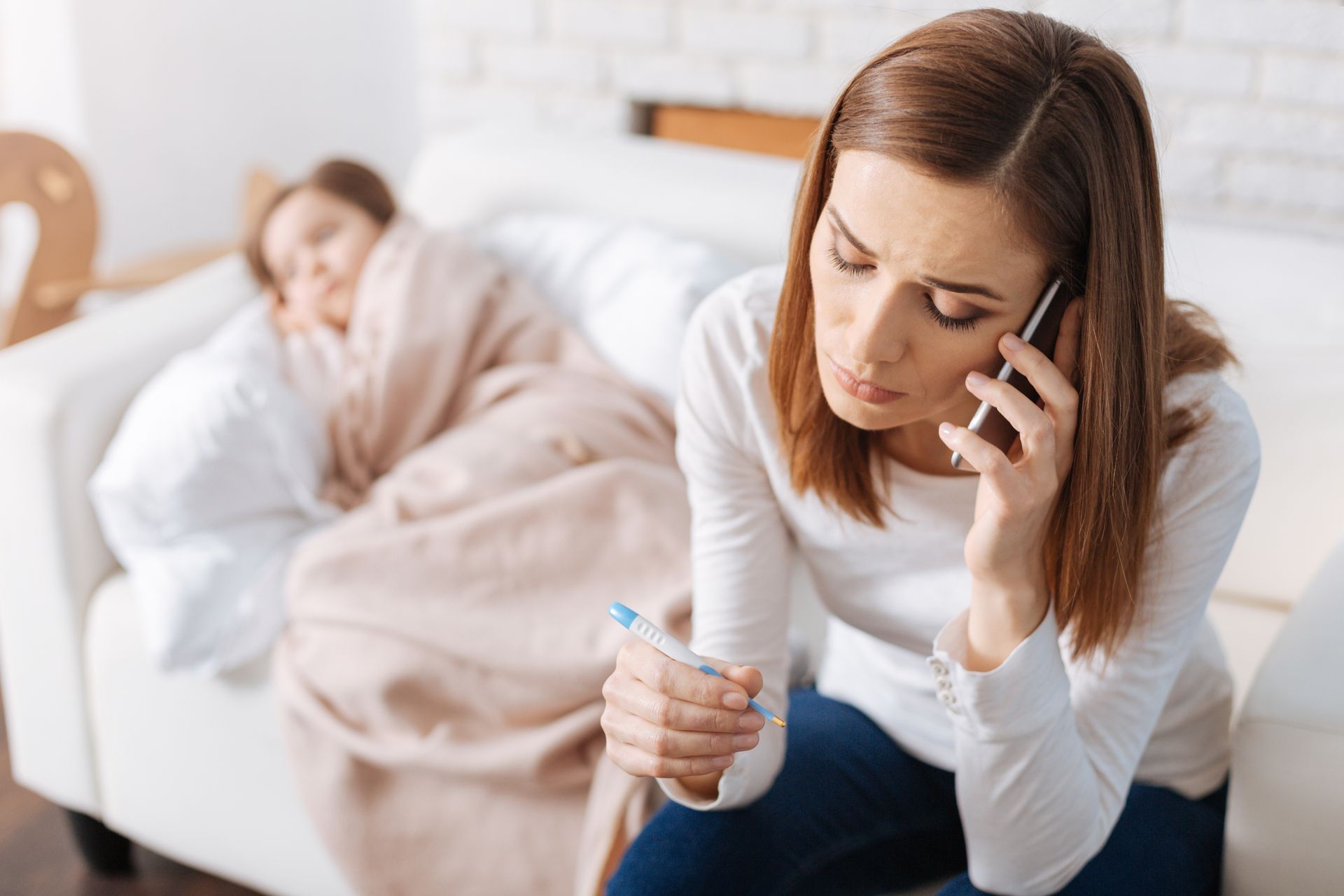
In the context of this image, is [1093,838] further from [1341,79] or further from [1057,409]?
[1341,79]

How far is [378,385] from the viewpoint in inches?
55.1

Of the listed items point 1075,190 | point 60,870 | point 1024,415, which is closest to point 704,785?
point 1024,415

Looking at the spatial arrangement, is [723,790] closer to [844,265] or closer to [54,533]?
[844,265]

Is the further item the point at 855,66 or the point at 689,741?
the point at 855,66

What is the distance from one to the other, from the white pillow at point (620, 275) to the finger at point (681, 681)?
0.73 meters

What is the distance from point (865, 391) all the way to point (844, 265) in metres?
0.08

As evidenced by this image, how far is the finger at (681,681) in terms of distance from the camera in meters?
0.67

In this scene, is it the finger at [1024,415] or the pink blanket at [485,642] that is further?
the pink blanket at [485,642]

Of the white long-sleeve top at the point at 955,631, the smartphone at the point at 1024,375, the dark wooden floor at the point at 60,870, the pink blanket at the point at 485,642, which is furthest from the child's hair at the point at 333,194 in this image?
the smartphone at the point at 1024,375

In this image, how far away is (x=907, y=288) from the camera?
0.65 m

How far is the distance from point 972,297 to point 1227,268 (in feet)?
2.61

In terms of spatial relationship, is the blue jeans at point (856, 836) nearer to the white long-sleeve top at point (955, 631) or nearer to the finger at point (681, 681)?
the white long-sleeve top at point (955, 631)

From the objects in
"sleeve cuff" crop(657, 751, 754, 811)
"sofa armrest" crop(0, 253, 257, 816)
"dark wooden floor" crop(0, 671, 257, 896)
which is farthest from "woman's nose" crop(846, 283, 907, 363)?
"dark wooden floor" crop(0, 671, 257, 896)

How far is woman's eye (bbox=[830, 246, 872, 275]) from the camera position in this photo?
67 cm
